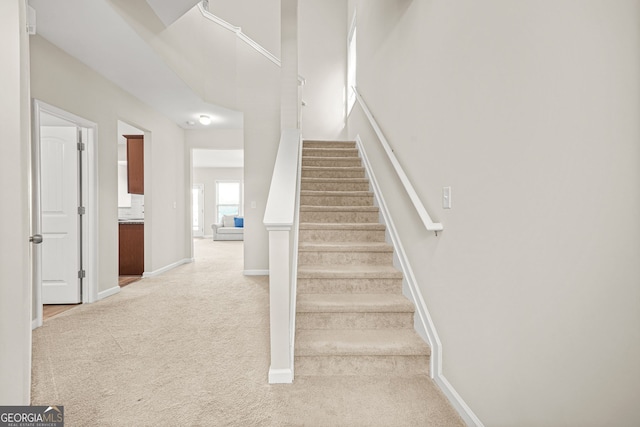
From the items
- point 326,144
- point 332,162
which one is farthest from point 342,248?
point 326,144

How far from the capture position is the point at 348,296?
2270 millimetres

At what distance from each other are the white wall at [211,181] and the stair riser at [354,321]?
10.1m

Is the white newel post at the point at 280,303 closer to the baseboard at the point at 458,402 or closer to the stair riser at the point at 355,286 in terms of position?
the stair riser at the point at 355,286

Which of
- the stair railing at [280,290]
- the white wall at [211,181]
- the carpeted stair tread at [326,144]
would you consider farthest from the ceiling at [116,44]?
the white wall at [211,181]

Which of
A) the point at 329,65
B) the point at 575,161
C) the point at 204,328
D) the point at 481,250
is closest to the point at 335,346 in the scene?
the point at 481,250

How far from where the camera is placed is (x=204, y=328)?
8.67ft

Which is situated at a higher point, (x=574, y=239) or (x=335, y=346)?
(x=574, y=239)

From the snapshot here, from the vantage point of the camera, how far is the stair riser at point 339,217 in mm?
3096

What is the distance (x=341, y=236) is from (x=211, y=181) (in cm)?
980

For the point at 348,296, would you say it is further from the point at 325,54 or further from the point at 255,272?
the point at 325,54

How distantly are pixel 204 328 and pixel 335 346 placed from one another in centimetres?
134

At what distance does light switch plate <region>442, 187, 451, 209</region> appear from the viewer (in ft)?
5.62

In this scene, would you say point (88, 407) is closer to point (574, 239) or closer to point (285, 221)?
point (285, 221)

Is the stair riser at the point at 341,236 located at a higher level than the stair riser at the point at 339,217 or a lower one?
lower
